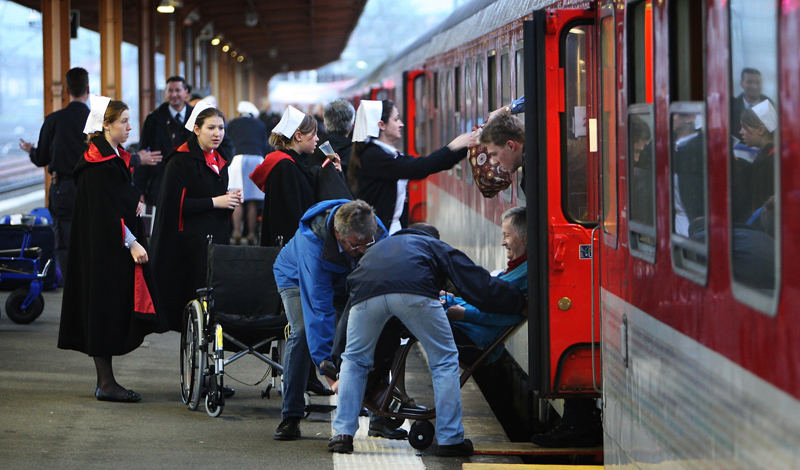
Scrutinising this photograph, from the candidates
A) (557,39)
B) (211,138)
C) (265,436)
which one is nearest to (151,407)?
(265,436)

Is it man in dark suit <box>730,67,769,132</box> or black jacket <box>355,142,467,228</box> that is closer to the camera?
man in dark suit <box>730,67,769,132</box>

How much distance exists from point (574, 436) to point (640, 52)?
2653 mm

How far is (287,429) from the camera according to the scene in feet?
19.5

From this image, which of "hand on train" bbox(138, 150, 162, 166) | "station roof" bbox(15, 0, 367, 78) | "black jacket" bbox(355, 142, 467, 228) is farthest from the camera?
"station roof" bbox(15, 0, 367, 78)

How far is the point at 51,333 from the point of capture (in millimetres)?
9016

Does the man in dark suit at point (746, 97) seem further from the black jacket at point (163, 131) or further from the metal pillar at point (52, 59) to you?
the metal pillar at point (52, 59)

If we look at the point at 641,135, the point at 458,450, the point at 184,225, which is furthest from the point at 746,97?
the point at 184,225

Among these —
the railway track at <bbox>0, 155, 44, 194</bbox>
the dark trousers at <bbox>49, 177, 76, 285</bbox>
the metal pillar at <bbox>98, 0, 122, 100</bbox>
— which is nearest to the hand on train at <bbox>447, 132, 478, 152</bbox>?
the dark trousers at <bbox>49, 177, 76, 285</bbox>

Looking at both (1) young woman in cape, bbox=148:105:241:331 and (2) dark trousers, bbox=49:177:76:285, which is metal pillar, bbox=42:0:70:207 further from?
(1) young woman in cape, bbox=148:105:241:331

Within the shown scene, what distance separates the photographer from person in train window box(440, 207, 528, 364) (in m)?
5.70

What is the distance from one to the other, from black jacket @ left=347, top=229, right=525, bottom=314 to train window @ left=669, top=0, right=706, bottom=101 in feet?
7.26

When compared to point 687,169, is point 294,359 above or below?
below

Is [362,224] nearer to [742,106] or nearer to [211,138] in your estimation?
[211,138]

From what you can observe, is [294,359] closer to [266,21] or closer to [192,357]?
[192,357]
